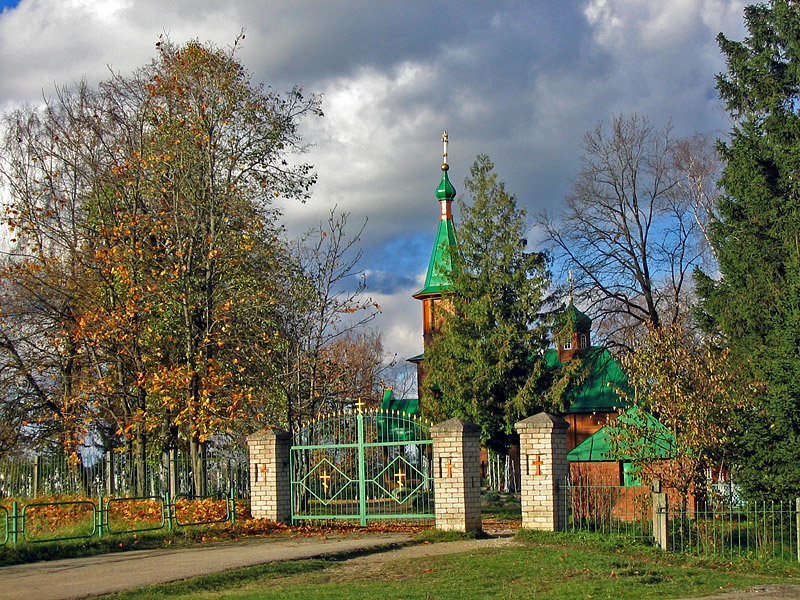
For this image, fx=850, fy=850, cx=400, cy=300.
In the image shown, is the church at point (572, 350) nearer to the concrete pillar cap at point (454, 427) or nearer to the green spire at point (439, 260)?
the green spire at point (439, 260)

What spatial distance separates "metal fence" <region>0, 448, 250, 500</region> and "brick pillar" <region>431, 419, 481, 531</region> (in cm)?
450

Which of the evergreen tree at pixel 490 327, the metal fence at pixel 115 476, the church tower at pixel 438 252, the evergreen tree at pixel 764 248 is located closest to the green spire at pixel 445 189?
the church tower at pixel 438 252

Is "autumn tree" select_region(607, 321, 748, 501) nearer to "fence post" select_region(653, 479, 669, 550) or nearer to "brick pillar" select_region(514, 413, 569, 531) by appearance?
"fence post" select_region(653, 479, 669, 550)

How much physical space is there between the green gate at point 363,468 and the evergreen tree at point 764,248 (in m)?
6.83

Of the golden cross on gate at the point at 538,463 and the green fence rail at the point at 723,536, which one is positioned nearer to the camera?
the green fence rail at the point at 723,536

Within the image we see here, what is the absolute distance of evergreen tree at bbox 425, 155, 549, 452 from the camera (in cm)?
3097

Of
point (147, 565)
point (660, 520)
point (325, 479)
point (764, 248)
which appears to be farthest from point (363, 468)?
point (764, 248)

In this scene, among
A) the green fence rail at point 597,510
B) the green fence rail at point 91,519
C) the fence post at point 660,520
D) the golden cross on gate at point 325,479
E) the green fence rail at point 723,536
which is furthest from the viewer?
the golden cross on gate at point 325,479

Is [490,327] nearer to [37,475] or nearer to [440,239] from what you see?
[440,239]

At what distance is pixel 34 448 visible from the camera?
25016 millimetres

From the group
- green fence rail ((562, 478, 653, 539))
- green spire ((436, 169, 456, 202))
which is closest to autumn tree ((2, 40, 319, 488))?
green fence rail ((562, 478, 653, 539))

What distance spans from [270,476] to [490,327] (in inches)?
669

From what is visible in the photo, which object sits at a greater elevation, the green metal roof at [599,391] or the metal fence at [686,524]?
the green metal roof at [599,391]

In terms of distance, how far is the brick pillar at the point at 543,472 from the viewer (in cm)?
1381
